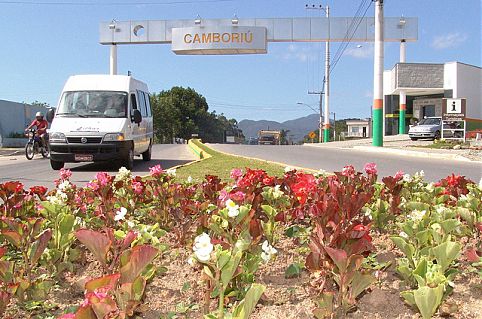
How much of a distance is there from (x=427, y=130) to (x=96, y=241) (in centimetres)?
3413

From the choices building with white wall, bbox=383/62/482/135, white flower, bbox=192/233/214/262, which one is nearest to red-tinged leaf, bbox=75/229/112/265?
white flower, bbox=192/233/214/262

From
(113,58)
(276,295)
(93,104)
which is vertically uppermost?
(113,58)

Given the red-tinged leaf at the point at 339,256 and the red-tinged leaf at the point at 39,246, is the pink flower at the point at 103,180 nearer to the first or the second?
the red-tinged leaf at the point at 39,246

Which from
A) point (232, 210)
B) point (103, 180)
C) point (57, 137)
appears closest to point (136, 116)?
point (57, 137)

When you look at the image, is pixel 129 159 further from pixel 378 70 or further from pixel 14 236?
pixel 378 70

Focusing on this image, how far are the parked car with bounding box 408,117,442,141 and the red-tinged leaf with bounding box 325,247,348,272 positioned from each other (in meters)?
33.7

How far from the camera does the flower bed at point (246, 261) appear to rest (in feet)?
6.87

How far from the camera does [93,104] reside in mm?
12797

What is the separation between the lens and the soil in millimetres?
2398

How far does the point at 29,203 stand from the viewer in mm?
4031

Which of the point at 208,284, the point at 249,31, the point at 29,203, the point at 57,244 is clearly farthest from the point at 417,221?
the point at 249,31

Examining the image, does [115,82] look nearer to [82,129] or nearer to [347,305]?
[82,129]

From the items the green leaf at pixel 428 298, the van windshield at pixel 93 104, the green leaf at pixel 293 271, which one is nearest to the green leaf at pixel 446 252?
the green leaf at pixel 428 298

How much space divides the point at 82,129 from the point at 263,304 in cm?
1055
